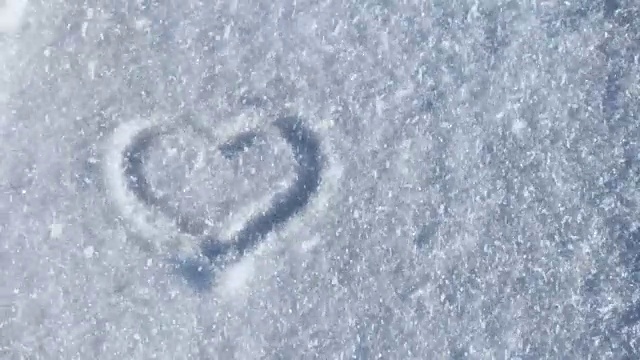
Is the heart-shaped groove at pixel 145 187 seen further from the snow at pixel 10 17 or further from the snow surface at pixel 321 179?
the snow at pixel 10 17

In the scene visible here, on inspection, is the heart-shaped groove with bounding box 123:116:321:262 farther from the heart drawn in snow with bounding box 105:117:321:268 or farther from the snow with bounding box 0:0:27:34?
the snow with bounding box 0:0:27:34

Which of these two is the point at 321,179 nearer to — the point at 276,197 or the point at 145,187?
the point at 276,197

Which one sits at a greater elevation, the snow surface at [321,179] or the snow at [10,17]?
the snow at [10,17]


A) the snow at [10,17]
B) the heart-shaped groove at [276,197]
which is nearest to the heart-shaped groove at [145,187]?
the heart-shaped groove at [276,197]

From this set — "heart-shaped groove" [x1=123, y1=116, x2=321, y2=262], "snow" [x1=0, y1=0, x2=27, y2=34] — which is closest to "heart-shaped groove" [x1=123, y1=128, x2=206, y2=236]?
"heart-shaped groove" [x1=123, y1=116, x2=321, y2=262]

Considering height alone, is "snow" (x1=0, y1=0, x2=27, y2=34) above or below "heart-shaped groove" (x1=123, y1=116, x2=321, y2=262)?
above

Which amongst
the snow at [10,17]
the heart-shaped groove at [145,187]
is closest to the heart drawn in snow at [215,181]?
the heart-shaped groove at [145,187]

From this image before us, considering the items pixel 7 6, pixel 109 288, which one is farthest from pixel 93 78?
pixel 109 288

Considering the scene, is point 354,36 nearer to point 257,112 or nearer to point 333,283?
point 257,112
